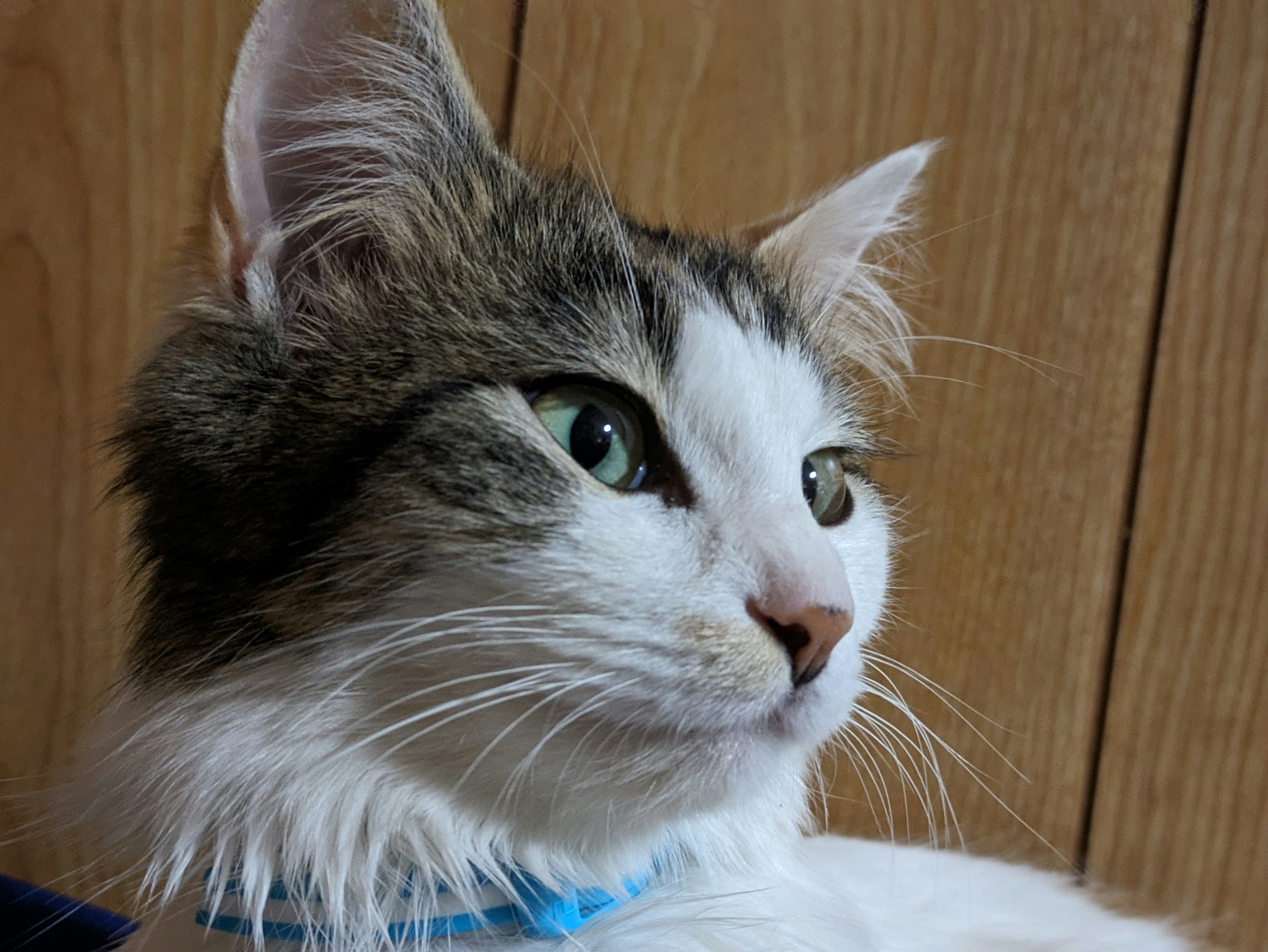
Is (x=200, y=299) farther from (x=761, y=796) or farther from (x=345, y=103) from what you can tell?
(x=761, y=796)

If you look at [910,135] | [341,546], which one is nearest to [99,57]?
[341,546]

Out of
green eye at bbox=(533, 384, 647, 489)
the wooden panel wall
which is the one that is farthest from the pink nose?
the wooden panel wall

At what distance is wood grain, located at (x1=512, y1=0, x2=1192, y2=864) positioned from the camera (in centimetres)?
120

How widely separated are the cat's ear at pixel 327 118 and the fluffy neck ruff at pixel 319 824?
0.34 metres

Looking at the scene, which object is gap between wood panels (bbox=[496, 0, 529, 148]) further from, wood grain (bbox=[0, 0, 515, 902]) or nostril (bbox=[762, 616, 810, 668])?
nostril (bbox=[762, 616, 810, 668])

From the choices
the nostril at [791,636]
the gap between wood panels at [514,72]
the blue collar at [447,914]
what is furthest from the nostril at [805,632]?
the gap between wood panels at [514,72]

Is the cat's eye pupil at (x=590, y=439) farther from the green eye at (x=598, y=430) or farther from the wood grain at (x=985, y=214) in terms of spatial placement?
the wood grain at (x=985, y=214)

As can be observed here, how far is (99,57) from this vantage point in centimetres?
120

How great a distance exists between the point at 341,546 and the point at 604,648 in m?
0.20

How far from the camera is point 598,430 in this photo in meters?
0.60

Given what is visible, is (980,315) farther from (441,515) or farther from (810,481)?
(441,515)

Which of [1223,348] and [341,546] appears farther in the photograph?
[1223,348]

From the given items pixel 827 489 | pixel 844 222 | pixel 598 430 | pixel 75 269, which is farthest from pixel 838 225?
pixel 75 269

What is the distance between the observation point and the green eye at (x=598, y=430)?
0.60m
